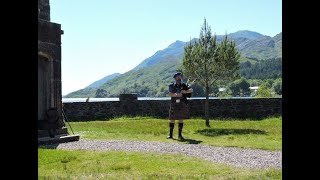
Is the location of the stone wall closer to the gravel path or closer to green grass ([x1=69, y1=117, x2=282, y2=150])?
green grass ([x1=69, y1=117, x2=282, y2=150])

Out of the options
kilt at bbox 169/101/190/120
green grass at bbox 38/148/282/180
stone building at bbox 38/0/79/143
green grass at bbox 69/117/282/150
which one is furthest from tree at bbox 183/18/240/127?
green grass at bbox 38/148/282/180

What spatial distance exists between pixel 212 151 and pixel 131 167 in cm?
350

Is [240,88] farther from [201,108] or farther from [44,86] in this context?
[44,86]

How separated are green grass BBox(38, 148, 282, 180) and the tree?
14.0 meters

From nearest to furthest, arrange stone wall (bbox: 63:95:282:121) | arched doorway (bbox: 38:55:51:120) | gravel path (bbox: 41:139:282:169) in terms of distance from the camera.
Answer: gravel path (bbox: 41:139:282:169) → arched doorway (bbox: 38:55:51:120) → stone wall (bbox: 63:95:282:121)

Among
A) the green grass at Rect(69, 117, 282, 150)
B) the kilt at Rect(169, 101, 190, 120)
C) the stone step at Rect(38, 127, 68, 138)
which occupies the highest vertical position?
the kilt at Rect(169, 101, 190, 120)

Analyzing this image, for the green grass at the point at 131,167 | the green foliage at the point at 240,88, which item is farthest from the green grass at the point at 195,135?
the green foliage at the point at 240,88

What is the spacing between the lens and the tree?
79.9 ft

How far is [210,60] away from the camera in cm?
2442

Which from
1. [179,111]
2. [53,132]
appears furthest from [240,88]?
[53,132]
